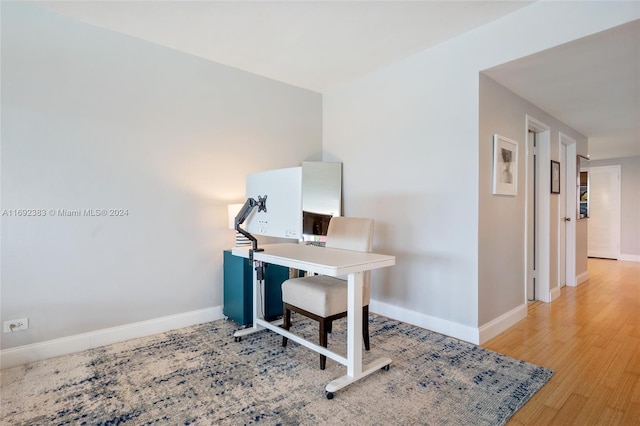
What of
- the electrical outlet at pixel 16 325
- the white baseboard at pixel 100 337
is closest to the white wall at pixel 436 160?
the white baseboard at pixel 100 337

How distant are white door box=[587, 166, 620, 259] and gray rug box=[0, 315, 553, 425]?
22.3 ft

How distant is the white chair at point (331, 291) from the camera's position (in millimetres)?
2162

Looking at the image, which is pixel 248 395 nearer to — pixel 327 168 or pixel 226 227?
pixel 226 227

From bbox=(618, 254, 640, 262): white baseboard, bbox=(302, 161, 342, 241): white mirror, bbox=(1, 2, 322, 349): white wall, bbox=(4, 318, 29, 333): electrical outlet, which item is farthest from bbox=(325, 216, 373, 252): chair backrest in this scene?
bbox=(618, 254, 640, 262): white baseboard

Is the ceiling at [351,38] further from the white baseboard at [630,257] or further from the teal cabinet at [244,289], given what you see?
the white baseboard at [630,257]

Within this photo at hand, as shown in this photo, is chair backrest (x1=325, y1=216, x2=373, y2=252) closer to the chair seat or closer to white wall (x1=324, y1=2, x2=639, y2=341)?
the chair seat

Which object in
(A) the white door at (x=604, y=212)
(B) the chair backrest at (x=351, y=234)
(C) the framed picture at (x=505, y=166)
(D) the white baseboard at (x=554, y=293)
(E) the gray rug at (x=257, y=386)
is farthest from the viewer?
(A) the white door at (x=604, y=212)

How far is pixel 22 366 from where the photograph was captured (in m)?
2.22

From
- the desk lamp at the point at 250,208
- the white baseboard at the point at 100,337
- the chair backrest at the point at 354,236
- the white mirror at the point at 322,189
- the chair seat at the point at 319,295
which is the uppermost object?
the white mirror at the point at 322,189

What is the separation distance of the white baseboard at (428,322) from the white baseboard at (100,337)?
1640mm

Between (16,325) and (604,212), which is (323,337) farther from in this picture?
(604,212)

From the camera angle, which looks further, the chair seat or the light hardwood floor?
the chair seat

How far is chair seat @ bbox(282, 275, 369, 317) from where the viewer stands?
2.15m

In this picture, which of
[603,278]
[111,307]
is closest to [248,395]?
[111,307]
